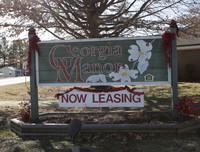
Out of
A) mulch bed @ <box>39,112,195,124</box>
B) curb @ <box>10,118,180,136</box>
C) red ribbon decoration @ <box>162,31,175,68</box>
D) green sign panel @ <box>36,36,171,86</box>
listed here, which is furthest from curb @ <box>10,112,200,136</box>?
red ribbon decoration @ <box>162,31,175,68</box>

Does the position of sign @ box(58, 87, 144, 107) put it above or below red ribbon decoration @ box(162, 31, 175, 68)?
below

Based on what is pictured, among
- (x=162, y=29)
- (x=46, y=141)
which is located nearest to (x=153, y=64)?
(x=46, y=141)

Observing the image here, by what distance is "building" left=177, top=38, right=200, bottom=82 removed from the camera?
56.3ft

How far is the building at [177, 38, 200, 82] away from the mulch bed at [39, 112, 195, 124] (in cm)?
1401

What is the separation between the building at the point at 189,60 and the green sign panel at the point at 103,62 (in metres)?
14.1

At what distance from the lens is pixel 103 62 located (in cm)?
464

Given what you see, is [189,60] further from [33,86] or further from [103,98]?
[33,86]

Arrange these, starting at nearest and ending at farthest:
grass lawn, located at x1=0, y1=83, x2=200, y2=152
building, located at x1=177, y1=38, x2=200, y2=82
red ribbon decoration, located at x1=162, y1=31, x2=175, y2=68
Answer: grass lawn, located at x1=0, y1=83, x2=200, y2=152 < red ribbon decoration, located at x1=162, y1=31, x2=175, y2=68 < building, located at x1=177, y1=38, x2=200, y2=82

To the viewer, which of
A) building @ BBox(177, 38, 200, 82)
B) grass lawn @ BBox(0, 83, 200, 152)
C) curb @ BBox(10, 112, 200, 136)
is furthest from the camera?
building @ BBox(177, 38, 200, 82)

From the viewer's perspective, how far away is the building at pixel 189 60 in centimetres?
1717

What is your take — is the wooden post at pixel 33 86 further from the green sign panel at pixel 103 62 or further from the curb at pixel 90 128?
the curb at pixel 90 128

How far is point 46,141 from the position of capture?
13.0 ft

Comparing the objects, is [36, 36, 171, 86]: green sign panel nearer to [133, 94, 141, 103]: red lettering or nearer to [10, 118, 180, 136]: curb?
[133, 94, 141, 103]: red lettering

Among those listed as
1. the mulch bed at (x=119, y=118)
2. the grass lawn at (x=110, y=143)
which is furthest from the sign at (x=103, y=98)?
the grass lawn at (x=110, y=143)
